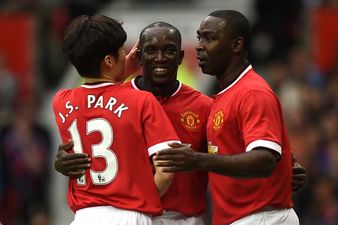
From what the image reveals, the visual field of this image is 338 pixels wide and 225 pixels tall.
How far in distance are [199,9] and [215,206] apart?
10036 mm

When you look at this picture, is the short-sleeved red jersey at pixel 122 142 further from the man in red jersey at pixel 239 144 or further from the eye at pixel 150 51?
the eye at pixel 150 51

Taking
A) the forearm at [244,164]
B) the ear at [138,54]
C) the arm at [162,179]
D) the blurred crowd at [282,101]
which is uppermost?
the ear at [138,54]

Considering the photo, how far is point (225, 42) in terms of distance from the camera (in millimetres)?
8094

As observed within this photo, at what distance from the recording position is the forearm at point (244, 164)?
297 inches

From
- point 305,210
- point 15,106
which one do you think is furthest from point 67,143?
point 15,106

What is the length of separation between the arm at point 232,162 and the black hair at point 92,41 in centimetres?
70

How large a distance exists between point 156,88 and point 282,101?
23.2ft

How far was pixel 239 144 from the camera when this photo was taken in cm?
792

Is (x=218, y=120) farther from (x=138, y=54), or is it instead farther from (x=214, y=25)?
(x=138, y=54)

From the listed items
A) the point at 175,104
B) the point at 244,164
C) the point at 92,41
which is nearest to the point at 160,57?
the point at 175,104

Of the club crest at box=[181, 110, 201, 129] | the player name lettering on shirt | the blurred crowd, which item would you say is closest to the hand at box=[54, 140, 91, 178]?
the player name lettering on shirt

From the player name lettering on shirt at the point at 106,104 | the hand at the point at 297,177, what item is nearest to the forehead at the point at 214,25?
the player name lettering on shirt at the point at 106,104

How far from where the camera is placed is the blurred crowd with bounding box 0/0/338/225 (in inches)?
571

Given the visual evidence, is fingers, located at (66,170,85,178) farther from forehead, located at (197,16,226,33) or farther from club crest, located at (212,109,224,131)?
forehead, located at (197,16,226,33)
